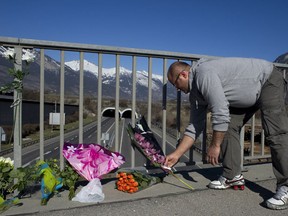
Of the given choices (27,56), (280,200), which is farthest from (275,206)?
(27,56)

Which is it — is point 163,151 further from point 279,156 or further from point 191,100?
point 279,156

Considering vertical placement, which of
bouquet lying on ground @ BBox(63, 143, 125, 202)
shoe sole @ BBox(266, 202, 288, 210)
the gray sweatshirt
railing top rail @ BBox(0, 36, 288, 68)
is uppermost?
railing top rail @ BBox(0, 36, 288, 68)

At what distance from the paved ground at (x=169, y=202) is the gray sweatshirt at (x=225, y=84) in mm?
610

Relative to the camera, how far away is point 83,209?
8.93 feet

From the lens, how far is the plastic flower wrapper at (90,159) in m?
3.14

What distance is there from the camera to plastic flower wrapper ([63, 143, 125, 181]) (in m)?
3.14

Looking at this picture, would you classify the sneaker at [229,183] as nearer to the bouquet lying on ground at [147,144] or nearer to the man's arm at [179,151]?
the bouquet lying on ground at [147,144]

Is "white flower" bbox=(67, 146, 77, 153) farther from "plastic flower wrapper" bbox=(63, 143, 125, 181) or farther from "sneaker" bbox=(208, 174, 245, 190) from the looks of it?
"sneaker" bbox=(208, 174, 245, 190)

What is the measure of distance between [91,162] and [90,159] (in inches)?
1.2

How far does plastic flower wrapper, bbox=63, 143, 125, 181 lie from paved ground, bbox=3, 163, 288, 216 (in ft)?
0.80

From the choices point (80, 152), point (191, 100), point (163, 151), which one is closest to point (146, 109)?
point (163, 151)

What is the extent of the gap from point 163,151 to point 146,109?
0.57 m

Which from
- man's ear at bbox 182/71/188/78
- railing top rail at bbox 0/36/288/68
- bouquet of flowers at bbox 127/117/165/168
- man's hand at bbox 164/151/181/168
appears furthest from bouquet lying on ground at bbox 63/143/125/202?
man's ear at bbox 182/71/188/78

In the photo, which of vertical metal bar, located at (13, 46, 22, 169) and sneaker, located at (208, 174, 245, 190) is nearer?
vertical metal bar, located at (13, 46, 22, 169)
